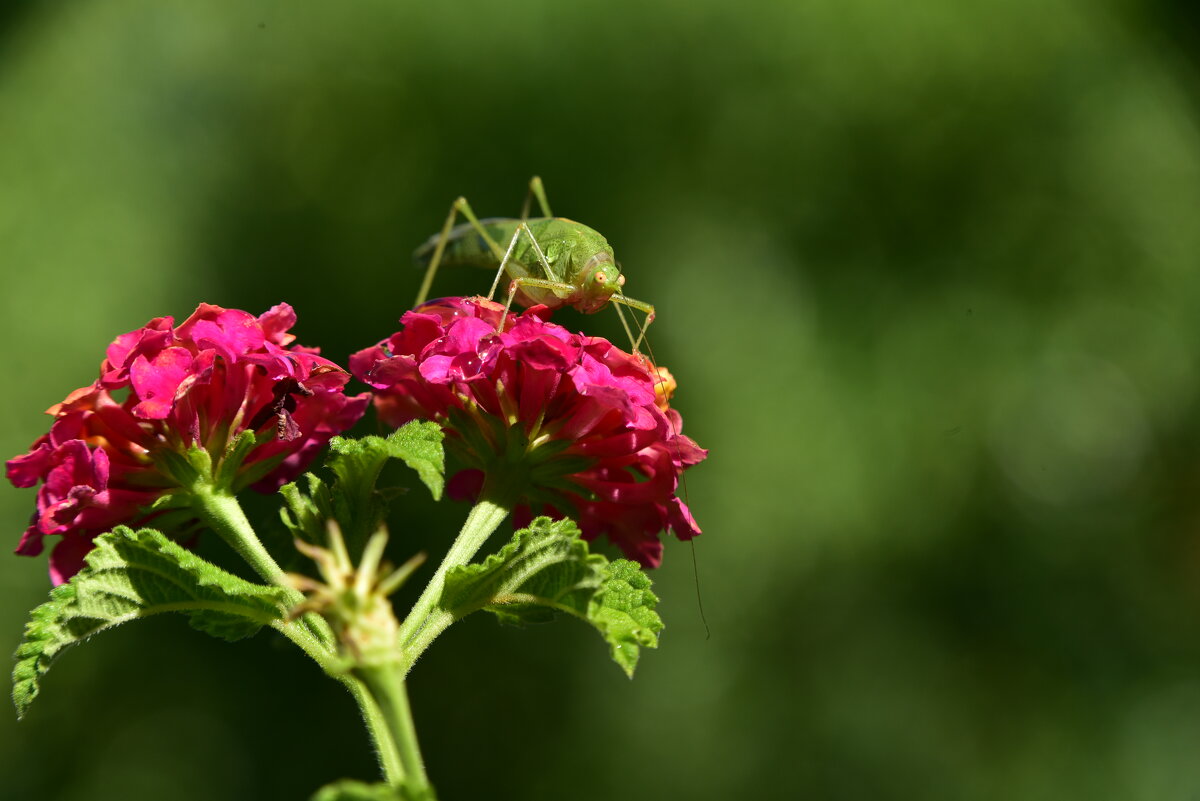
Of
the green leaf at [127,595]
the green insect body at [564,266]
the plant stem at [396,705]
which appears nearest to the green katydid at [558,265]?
the green insect body at [564,266]

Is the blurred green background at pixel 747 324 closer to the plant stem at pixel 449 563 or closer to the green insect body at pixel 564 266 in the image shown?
the green insect body at pixel 564 266

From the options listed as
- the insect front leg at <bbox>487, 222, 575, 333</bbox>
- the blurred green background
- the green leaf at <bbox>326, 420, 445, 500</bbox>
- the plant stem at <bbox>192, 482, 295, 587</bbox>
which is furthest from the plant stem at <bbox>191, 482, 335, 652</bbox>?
the blurred green background

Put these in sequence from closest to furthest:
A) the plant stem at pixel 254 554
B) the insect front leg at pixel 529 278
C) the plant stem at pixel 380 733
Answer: the plant stem at pixel 380 733 < the plant stem at pixel 254 554 < the insect front leg at pixel 529 278

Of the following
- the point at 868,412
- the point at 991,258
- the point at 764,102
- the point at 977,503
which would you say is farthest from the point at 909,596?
the point at 764,102

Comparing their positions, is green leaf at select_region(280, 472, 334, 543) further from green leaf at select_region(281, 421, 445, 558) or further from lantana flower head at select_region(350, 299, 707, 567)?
lantana flower head at select_region(350, 299, 707, 567)

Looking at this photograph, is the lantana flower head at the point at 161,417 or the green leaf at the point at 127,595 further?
the lantana flower head at the point at 161,417

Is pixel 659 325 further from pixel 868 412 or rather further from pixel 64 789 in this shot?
pixel 64 789
